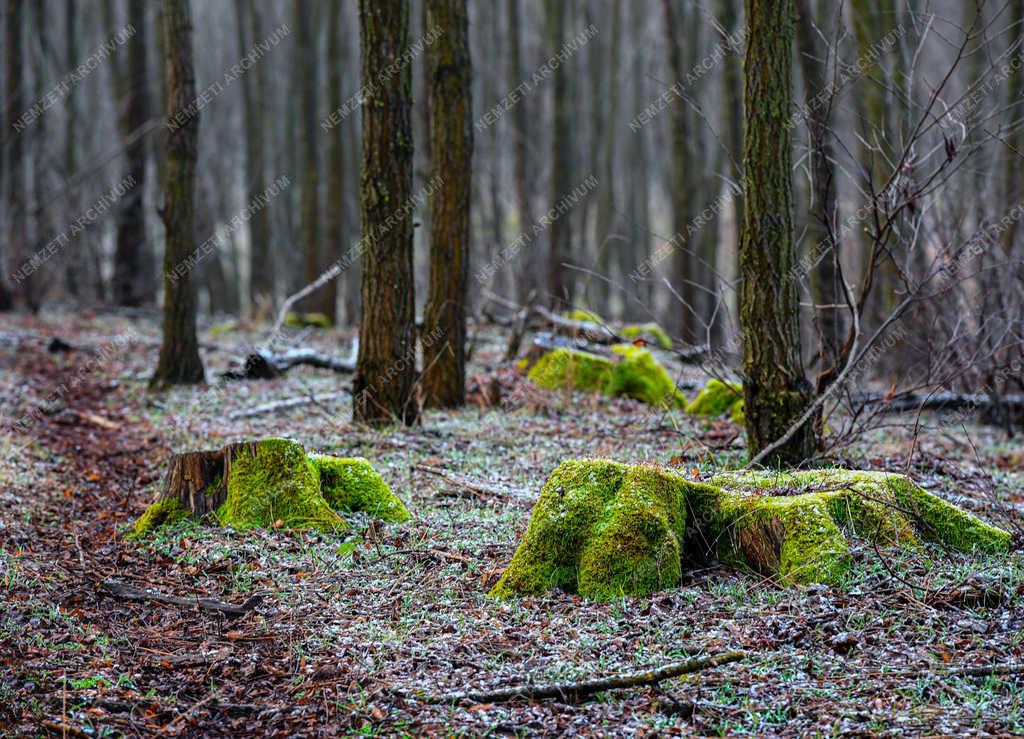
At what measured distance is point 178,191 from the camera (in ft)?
34.9

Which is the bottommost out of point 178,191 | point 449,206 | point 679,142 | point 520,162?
point 449,206

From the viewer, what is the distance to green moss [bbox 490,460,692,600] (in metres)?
4.75

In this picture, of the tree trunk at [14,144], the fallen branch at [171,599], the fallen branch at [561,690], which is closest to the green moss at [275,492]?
the fallen branch at [171,599]

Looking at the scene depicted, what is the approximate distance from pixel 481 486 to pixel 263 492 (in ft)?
5.02

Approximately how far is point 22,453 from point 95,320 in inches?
391

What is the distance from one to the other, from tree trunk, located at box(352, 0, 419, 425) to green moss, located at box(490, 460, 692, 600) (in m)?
3.78

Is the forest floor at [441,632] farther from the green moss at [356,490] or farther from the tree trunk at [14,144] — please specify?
the tree trunk at [14,144]

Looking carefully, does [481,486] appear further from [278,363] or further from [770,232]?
[278,363]

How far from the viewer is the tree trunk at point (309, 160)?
18.0m

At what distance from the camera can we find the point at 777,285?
6.25m

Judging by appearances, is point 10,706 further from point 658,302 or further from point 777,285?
point 658,302

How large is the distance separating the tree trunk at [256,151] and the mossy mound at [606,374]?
11.1m

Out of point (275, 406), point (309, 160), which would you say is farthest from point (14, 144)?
point (275, 406)

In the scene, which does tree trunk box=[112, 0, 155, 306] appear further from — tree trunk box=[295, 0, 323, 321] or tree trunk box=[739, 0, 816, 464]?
tree trunk box=[739, 0, 816, 464]
